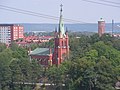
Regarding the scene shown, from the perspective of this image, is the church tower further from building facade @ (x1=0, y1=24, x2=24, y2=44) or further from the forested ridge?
building facade @ (x1=0, y1=24, x2=24, y2=44)

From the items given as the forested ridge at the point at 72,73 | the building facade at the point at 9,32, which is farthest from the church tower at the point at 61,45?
the building facade at the point at 9,32

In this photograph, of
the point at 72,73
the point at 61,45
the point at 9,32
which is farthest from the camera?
the point at 9,32

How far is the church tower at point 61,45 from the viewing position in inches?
1389

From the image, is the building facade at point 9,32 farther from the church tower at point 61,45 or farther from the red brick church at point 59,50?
the church tower at point 61,45

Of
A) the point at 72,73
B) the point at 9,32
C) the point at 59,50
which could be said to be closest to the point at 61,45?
the point at 59,50

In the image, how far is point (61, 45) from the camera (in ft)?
117

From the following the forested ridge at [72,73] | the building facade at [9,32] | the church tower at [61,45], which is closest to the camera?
the forested ridge at [72,73]

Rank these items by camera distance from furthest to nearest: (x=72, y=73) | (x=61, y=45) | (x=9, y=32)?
(x=9, y=32) < (x=61, y=45) < (x=72, y=73)

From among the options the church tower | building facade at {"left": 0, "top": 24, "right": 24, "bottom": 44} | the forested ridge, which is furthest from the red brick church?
building facade at {"left": 0, "top": 24, "right": 24, "bottom": 44}

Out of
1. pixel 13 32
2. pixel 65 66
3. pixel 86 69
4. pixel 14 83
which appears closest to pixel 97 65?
pixel 86 69

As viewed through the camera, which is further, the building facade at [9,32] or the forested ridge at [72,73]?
the building facade at [9,32]

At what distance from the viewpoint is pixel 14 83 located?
2800cm

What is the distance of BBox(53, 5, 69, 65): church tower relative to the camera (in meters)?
35.3

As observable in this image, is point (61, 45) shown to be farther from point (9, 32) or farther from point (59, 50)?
point (9, 32)
